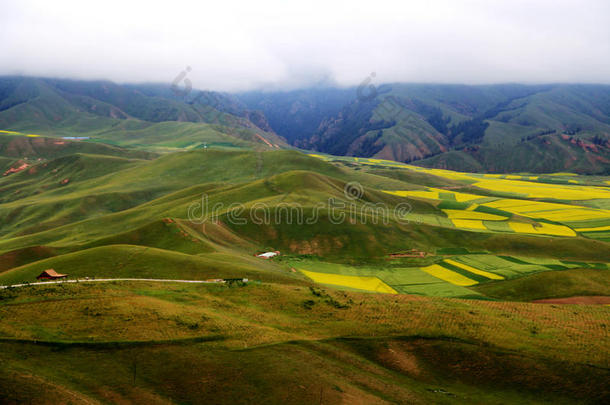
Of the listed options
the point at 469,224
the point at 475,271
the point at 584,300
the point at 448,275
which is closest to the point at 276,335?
the point at 584,300

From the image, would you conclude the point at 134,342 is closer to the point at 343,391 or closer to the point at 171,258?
the point at 343,391

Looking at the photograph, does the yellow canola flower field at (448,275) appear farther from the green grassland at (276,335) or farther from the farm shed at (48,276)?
the farm shed at (48,276)

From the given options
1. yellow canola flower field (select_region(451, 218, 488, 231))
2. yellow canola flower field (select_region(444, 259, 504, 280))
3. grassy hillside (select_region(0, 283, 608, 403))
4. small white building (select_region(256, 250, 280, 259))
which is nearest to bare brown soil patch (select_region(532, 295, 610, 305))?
grassy hillside (select_region(0, 283, 608, 403))

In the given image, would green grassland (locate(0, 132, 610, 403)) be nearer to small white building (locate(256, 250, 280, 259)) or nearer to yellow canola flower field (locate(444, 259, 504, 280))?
yellow canola flower field (locate(444, 259, 504, 280))

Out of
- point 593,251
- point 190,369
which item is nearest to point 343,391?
point 190,369

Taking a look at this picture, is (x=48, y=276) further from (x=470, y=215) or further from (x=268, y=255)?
(x=470, y=215)

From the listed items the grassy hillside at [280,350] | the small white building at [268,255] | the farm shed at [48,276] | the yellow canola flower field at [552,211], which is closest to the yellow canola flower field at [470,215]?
the yellow canola flower field at [552,211]
